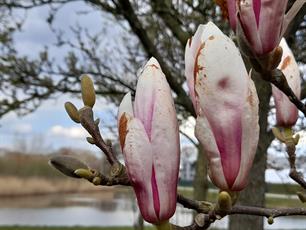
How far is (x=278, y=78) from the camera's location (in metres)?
0.79

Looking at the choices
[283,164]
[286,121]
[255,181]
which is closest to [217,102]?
[286,121]

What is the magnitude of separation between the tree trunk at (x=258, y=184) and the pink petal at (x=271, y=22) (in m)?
2.29

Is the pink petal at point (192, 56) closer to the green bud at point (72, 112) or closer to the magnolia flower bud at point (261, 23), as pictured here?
the magnolia flower bud at point (261, 23)

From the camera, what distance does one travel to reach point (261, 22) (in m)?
0.65

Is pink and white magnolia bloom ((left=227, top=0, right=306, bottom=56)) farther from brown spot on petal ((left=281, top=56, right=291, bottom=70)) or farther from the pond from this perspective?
the pond

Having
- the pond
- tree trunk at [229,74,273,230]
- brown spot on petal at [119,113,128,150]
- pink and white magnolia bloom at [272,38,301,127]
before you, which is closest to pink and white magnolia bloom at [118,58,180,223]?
brown spot on petal at [119,113,128,150]

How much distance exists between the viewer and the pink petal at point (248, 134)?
0.60m

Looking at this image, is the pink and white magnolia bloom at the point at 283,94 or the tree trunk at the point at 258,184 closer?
the pink and white magnolia bloom at the point at 283,94

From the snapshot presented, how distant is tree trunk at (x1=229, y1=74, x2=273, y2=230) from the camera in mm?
3009

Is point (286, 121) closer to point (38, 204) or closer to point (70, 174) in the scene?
point (70, 174)

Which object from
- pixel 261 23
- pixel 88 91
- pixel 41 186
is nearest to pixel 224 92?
pixel 261 23

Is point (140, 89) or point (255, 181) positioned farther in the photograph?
point (255, 181)

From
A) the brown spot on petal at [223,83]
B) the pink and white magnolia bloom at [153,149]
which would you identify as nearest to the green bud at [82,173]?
the pink and white magnolia bloom at [153,149]

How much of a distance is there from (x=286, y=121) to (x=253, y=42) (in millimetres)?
464
